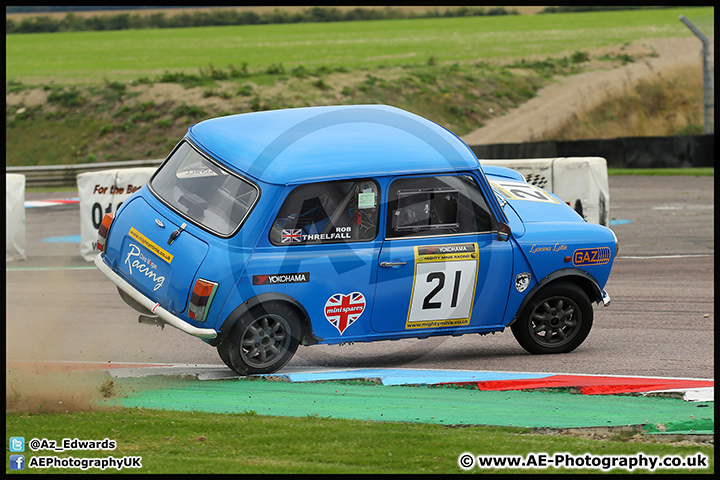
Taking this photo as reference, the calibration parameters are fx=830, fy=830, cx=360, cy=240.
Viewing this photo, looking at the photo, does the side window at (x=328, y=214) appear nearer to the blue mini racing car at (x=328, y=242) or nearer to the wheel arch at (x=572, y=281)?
the blue mini racing car at (x=328, y=242)

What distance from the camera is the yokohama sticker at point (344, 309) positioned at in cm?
691

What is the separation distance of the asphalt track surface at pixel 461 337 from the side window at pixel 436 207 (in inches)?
51.6

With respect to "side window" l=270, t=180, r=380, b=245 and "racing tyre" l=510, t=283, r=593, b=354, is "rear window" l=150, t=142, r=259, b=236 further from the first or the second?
"racing tyre" l=510, t=283, r=593, b=354

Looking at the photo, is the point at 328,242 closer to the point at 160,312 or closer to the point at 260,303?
the point at 260,303

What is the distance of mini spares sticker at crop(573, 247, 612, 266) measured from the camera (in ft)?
24.9

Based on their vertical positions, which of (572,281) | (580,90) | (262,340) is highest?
(580,90)

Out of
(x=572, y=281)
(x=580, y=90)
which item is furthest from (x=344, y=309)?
(x=580, y=90)

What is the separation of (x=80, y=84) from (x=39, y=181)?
18.9 m

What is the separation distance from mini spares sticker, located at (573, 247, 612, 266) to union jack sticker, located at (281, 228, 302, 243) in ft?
8.45

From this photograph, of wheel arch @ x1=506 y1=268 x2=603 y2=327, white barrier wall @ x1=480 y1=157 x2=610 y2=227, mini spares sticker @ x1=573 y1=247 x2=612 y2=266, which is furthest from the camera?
white barrier wall @ x1=480 y1=157 x2=610 y2=227

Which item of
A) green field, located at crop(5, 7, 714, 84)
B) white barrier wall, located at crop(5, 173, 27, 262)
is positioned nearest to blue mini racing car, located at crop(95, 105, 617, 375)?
white barrier wall, located at crop(5, 173, 27, 262)

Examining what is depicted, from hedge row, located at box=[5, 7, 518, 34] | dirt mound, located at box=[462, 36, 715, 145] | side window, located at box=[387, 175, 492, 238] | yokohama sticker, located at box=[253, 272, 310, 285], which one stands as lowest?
yokohama sticker, located at box=[253, 272, 310, 285]

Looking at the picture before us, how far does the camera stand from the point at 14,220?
43.1 ft

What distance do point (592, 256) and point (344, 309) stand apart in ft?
7.93
